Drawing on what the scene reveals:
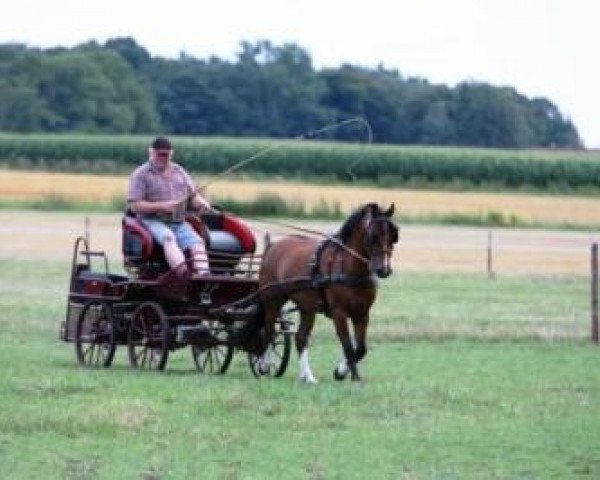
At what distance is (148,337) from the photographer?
20500 mm

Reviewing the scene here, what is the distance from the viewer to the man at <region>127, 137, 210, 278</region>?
2036cm

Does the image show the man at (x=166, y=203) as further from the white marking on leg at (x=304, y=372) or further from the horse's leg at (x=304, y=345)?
the white marking on leg at (x=304, y=372)

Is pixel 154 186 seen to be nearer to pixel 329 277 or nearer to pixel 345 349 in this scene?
pixel 329 277

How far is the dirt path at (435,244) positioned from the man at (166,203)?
70.2 ft

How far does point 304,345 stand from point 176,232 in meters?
1.81

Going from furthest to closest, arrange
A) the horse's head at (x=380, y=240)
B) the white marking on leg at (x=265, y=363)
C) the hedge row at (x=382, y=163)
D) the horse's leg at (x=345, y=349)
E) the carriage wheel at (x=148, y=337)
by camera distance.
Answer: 1. the hedge row at (x=382, y=163)
2. the white marking on leg at (x=265, y=363)
3. the carriage wheel at (x=148, y=337)
4. the horse's leg at (x=345, y=349)
5. the horse's head at (x=380, y=240)

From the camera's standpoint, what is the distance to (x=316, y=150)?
8800 centimetres

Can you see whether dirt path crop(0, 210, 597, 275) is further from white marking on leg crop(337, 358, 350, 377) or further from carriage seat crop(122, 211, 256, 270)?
white marking on leg crop(337, 358, 350, 377)

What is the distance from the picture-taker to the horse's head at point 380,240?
19.1 m

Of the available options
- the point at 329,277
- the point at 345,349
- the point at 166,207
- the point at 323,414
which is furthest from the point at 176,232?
Answer: the point at 323,414

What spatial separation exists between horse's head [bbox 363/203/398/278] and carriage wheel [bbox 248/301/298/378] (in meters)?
1.53

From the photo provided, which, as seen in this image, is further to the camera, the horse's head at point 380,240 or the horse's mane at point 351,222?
the horse's mane at point 351,222

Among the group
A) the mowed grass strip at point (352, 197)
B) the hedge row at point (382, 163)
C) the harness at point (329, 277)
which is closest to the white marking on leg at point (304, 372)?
the harness at point (329, 277)

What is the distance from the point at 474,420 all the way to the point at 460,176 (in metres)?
70.5
